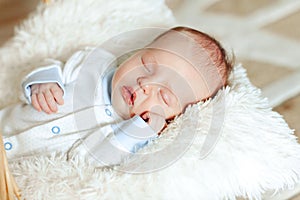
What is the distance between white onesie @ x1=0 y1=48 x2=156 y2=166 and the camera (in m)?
1.15

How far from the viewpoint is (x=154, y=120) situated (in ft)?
3.87

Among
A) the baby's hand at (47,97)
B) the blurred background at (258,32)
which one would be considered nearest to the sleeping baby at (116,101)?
the baby's hand at (47,97)

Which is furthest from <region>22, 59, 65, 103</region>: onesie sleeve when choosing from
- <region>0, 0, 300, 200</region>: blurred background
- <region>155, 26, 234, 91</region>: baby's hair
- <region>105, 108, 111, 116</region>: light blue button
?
<region>0, 0, 300, 200</region>: blurred background

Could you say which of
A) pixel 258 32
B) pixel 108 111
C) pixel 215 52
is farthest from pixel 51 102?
pixel 258 32

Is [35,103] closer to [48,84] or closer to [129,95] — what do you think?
[48,84]

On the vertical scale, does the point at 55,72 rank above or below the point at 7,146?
above

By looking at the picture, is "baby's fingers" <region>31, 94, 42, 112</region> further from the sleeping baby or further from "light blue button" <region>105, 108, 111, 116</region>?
"light blue button" <region>105, 108, 111, 116</region>

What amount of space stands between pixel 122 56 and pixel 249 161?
0.42 metres

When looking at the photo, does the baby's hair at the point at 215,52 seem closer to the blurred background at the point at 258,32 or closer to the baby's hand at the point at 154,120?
the baby's hand at the point at 154,120

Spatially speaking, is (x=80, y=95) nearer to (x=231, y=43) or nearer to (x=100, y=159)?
(x=100, y=159)

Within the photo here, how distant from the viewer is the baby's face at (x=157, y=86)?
1.18m

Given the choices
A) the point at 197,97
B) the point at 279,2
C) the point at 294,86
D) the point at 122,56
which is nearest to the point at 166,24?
the point at 122,56

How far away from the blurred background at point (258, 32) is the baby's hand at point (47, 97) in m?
0.64

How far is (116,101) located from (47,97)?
0.14 m
